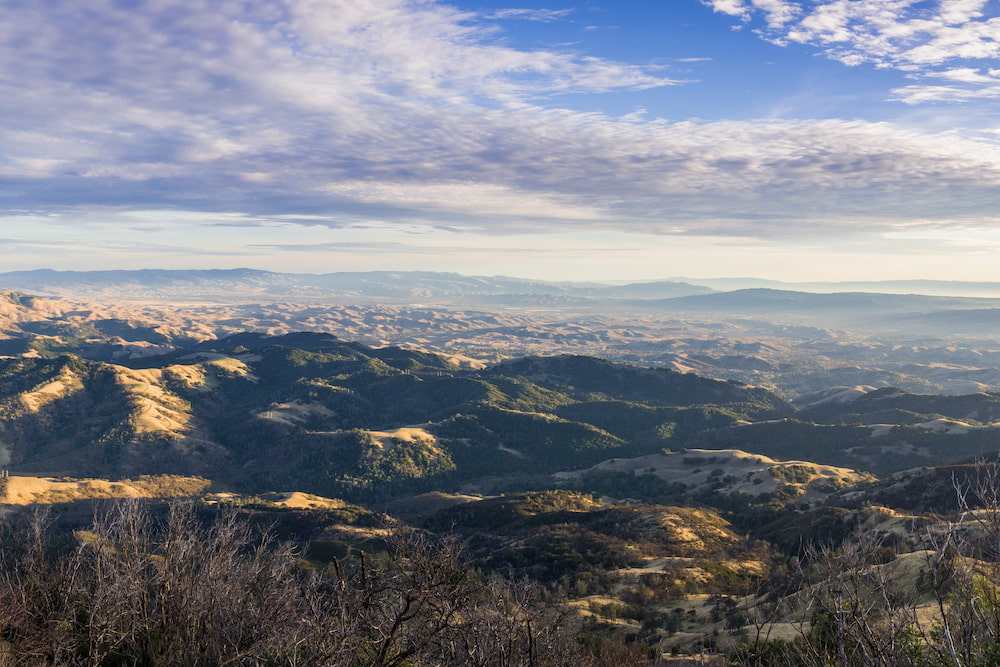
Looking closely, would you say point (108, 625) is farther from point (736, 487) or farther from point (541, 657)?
point (736, 487)

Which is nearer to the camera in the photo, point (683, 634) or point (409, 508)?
point (683, 634)

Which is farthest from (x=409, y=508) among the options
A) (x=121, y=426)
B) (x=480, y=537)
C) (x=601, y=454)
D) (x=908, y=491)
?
(x=121, y=426)

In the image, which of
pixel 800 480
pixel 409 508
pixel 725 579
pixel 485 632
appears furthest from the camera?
pixel 409 508

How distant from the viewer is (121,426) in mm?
199625

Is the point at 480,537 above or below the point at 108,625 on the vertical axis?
below

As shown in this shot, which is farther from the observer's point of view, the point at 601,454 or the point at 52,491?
the point at 601,454

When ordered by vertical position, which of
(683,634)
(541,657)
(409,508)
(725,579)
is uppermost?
(541,657)

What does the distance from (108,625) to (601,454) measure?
182 metres

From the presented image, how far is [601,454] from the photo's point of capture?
196625 mm

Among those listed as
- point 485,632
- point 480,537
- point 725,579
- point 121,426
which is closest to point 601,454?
point 480,537

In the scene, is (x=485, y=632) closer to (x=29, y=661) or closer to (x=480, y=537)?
(x=29, y=661)

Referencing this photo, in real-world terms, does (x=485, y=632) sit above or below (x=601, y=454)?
above

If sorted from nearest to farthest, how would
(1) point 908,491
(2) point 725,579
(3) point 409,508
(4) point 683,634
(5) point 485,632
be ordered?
(5) point 485,632
(4) point 683,634
(2) point 725,579
(1) point 908,491
(3) point 409,508

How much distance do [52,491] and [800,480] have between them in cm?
17354
